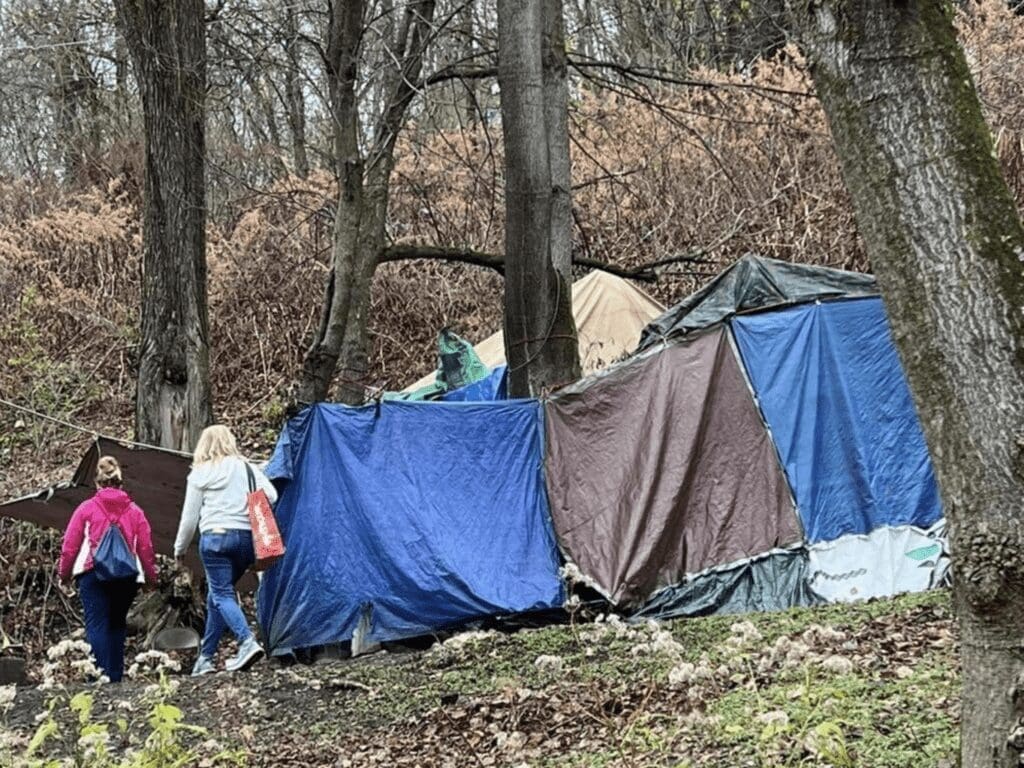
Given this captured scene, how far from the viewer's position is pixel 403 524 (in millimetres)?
7566

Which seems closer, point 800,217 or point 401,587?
point 401,587

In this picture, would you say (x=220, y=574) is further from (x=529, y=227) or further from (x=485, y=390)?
(x=529, y=227)

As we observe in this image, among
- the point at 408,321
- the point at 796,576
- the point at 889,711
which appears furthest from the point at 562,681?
the point at 408,321

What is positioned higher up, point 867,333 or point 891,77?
point 891,77

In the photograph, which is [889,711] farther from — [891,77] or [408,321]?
[408,321]

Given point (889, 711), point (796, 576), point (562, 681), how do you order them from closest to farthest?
point (889, 711)
point (562, 681)
point (796, 576)

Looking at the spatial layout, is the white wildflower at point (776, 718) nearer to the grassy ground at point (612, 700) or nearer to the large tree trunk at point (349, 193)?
the grassy ground at point (612, 700)

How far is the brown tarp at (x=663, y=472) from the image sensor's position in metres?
7.59

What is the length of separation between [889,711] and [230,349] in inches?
467

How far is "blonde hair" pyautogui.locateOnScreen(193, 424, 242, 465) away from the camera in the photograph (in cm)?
731

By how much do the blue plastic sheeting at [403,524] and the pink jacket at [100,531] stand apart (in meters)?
0.81

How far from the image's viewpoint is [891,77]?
267 cm

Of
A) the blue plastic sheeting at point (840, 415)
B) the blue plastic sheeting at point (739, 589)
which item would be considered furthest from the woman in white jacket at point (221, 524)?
the blue plastic sheeting at point (840, 415)

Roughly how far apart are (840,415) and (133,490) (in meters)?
4.74
